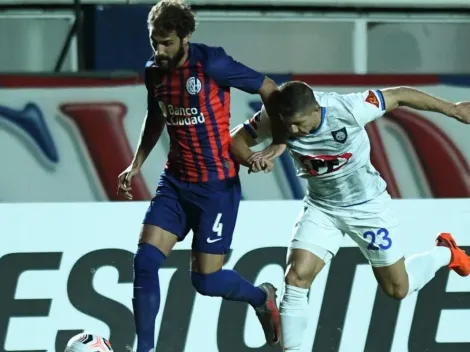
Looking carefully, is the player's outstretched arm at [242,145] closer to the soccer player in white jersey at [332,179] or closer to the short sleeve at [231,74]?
the soccer player in white jersey at [332,179]

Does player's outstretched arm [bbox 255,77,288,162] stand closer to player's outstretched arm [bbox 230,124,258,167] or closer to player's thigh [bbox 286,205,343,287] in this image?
player's outstretched arm [bbox 230,124,258,167]

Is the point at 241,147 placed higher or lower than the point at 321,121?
lower

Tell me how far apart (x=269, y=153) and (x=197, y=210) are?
487mm

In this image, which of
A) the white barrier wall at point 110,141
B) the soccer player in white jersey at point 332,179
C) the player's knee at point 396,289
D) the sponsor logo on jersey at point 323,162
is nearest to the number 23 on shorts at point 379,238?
the soccer player in white jersey at point 332,179

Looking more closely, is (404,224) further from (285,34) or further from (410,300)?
(285,34)

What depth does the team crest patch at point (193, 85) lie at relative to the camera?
4.89 metres

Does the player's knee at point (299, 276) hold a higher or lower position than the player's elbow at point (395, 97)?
lower

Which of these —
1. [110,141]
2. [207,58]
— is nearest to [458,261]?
[207,58]

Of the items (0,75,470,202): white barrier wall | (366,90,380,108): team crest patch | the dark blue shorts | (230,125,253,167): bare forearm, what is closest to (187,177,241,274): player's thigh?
the dark blue shorts

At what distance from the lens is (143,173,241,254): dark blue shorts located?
5090 mm

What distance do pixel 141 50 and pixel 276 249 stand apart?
2.07m

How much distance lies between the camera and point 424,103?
493 cm

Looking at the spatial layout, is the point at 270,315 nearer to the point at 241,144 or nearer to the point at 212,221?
the point at 212,221

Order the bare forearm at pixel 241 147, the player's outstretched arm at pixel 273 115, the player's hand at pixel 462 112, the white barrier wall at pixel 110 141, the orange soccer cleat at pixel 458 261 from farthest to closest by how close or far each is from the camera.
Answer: the white barrier wall at pixel 110 141 → the orange soccer cleat at pixel 458 261 → the bare forearm at pixel 241 147 → the player's outstretched arm at pixel 273 115 → the player's hand at pixel 462 112
